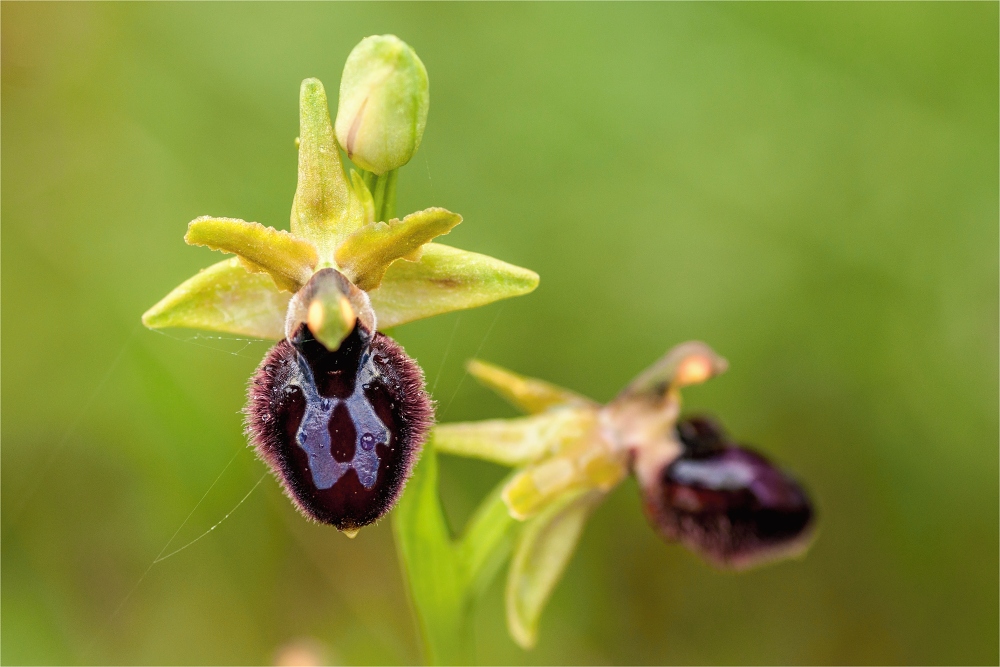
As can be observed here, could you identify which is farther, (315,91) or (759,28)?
(759,28)

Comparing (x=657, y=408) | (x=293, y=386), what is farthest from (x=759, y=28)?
(x=293, y=386)

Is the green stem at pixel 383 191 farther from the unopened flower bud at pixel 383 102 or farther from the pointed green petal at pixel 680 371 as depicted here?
the pointed green petal at pixel 680 371

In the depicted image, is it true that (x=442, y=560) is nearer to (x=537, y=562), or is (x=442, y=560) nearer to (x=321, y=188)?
(x=537, y=562)

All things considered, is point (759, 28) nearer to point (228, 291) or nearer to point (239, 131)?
point (239, 131)

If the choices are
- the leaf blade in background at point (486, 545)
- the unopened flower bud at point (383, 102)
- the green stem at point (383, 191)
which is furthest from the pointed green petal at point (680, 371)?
the unopened flower bud at point (383, 102)

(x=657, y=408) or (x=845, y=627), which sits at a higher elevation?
(x=657, y=408)

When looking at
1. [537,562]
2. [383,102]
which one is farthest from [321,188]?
[537,562]
